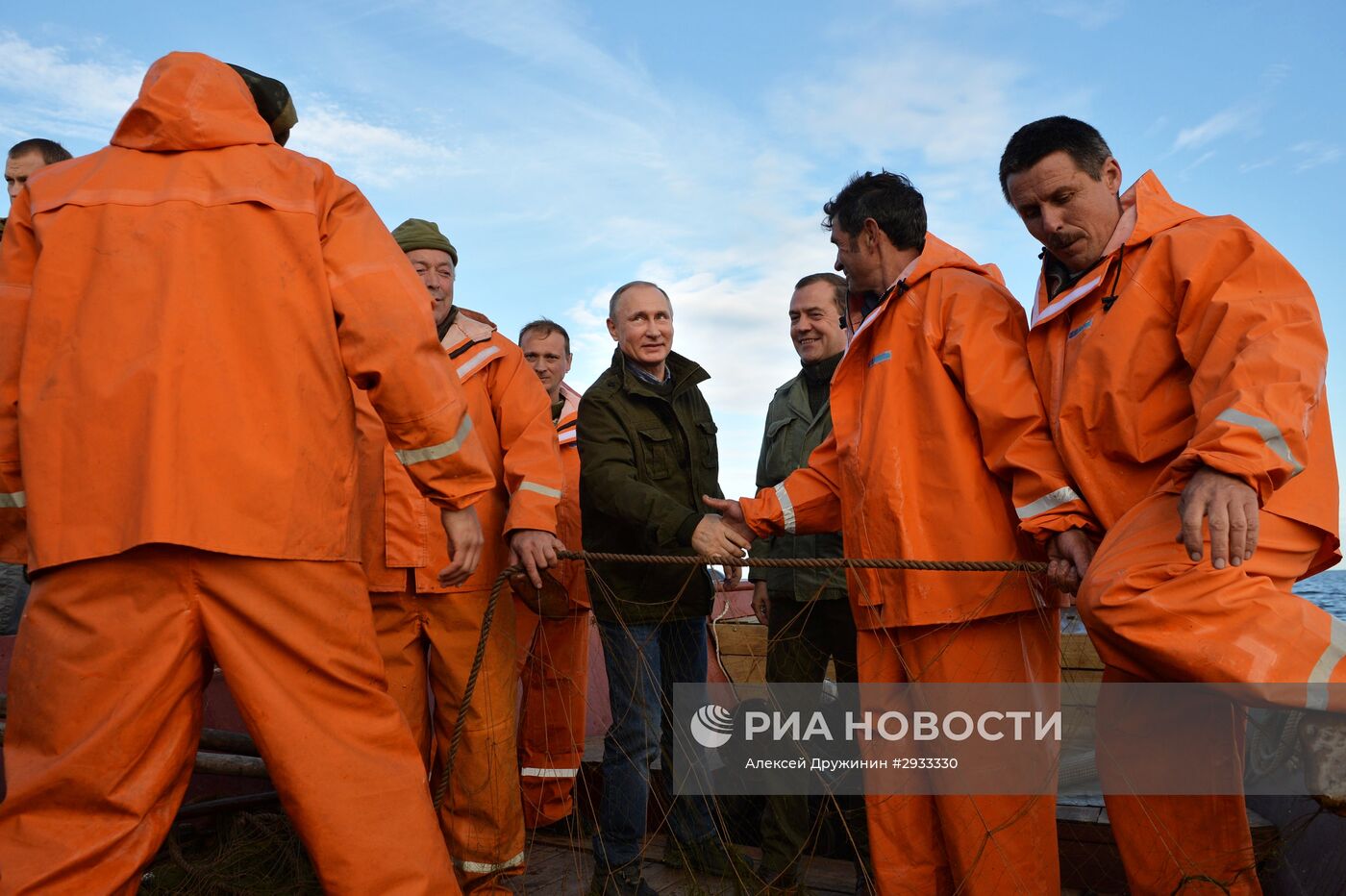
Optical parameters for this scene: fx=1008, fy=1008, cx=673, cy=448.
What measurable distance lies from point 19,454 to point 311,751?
97cm

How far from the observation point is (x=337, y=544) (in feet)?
7.10

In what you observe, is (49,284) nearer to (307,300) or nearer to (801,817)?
(307,300)

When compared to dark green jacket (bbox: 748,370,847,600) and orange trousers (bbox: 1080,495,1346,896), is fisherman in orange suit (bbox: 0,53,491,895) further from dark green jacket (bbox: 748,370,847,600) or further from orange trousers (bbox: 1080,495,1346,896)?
dark green jacket (bbox: 748,370,847,600)

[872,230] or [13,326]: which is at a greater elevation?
[872,230]

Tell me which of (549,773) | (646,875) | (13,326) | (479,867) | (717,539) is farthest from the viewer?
(549,773)

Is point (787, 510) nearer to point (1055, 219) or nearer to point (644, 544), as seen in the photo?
point (644, 544)

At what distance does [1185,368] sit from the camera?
2.33 metres

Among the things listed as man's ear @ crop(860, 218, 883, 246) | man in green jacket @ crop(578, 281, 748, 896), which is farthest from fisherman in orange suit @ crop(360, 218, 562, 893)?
man's ear @ crop(860, 218, 883, 246)

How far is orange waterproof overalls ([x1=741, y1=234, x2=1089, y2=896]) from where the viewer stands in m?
2.58

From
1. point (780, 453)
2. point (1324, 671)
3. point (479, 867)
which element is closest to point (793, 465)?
point (780, 453)

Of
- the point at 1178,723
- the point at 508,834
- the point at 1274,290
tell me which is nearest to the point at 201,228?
the point at 508,834

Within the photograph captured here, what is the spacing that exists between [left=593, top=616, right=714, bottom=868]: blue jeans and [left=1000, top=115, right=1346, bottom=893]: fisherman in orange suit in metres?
1.53

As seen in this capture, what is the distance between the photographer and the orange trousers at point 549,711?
396 cm

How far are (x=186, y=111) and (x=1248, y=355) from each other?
231 centimetres
